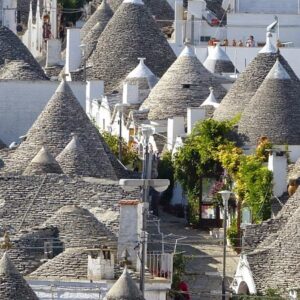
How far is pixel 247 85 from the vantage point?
74.8 metres

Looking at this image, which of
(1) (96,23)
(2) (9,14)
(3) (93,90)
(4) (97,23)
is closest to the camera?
(3) (93,90)

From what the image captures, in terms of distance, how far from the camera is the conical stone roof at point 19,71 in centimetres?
7762

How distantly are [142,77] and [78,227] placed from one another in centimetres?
3035

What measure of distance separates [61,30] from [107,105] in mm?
22381

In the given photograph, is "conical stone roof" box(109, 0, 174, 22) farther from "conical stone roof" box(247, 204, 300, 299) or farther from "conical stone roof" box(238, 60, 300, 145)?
"conical stone roof" box(247, 204, 300, 299)

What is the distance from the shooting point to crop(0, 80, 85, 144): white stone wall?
7656 cm

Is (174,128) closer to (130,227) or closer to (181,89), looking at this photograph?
(181,89)

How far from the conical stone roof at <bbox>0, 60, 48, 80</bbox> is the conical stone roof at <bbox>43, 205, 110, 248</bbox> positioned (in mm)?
23250

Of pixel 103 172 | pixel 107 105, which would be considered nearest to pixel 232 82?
pixel 107 105

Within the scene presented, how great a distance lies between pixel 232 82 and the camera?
83.2 meters

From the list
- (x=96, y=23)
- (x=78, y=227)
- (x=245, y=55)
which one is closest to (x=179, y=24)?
(x=96, y=23)

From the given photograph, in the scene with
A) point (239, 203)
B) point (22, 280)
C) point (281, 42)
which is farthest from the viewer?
point (281, 42)

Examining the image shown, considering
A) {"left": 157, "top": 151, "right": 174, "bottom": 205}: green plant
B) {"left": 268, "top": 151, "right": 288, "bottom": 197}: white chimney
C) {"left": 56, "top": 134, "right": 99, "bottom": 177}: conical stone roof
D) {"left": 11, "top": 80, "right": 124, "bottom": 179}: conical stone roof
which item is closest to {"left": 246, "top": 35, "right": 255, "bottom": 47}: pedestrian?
{"left": 157, "top": 151, "right": 174, "bottom": 205}: green plant

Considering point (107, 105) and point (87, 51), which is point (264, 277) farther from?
point (87, 51)
